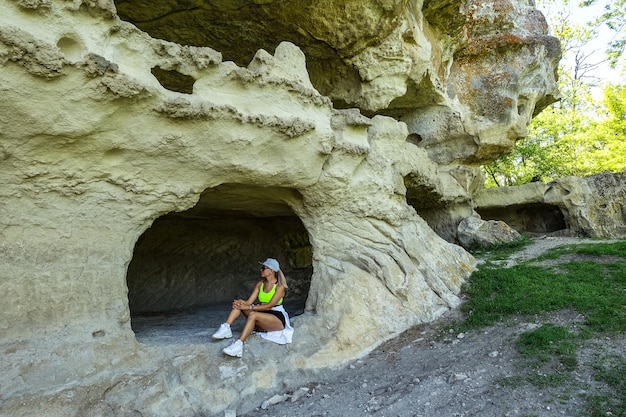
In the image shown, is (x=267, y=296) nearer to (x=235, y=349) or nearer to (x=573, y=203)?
(x=235, y=349)

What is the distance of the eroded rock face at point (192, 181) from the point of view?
3301mm

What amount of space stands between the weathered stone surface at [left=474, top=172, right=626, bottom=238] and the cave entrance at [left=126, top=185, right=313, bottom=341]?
5.59 m

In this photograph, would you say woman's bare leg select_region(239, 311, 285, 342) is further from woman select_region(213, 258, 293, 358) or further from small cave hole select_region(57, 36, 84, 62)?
small cave hole select_region(57, 36, 84, 62)

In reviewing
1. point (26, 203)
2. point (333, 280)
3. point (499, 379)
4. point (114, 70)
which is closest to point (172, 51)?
point (114, 70)

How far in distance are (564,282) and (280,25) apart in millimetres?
5097

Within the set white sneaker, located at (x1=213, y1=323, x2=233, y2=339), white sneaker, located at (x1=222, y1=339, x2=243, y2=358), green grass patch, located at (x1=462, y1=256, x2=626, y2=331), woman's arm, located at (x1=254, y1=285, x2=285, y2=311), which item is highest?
woman's arm, located at (x1=254, y1=285, x2=285, y2=311)

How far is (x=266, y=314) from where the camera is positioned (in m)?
4.41

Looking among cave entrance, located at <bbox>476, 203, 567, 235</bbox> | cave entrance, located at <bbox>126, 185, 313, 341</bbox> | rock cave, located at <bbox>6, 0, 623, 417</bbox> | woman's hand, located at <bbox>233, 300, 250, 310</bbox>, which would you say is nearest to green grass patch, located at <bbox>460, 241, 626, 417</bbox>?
rock cave, located at <bbox>6, 0, 623, 417</bbox>

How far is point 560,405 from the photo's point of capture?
322 cm

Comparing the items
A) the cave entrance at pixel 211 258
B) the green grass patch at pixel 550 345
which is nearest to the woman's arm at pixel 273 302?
the cave entrance at pixel 211 258

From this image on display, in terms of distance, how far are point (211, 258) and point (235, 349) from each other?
15.0ft

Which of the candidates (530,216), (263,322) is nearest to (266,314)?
(263,322)

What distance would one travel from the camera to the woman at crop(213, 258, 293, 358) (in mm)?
4203

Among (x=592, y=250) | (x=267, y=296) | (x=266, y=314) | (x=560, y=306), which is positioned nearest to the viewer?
(x=266, y=314)
